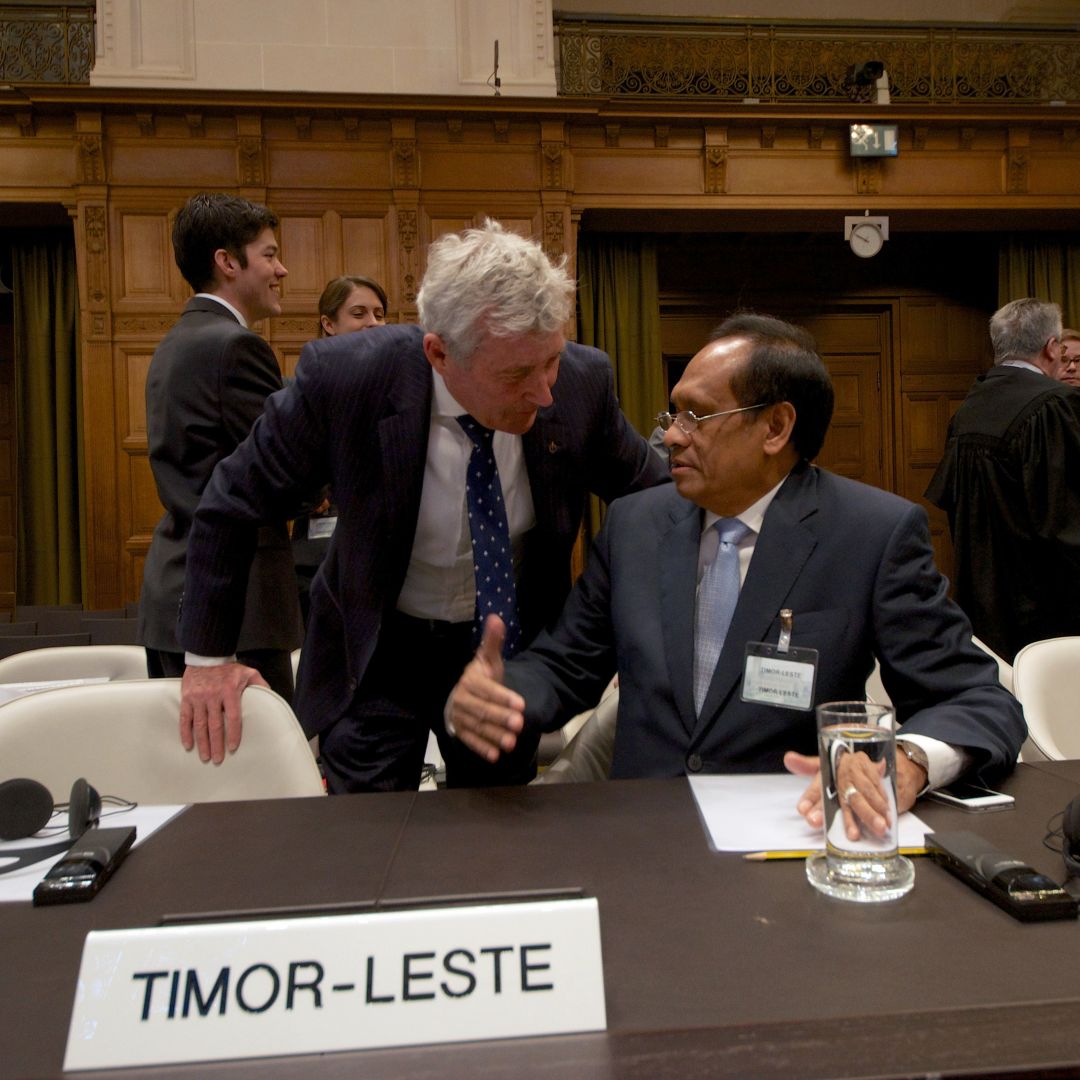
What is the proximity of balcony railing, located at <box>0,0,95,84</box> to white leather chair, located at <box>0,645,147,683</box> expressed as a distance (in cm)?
548

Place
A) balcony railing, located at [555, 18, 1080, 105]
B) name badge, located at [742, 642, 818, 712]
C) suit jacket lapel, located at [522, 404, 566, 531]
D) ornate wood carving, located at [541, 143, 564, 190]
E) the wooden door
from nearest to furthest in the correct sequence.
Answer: name badge, located at [742, 642, 818, 712] → suit jacket lapel, located at [522, 404, 566, 531] → ornate wood carving, located at [541, 143, 564, 190] → balcony railing, located at [555, 18, 1080, 105] → the wooden door

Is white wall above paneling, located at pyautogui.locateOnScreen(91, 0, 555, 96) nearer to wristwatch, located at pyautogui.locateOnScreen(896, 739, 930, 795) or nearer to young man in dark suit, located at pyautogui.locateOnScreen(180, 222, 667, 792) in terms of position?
young man in dark suit, located at pyautogui.locateOnScreen(180, 222, 667, 792)

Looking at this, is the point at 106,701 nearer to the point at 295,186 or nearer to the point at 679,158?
the point at 295,186

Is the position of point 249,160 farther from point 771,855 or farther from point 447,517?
point 771,855

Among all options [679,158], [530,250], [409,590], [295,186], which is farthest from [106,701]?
[679,158]

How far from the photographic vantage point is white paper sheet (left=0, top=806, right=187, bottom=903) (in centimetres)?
106

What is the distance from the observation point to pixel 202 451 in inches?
91.3

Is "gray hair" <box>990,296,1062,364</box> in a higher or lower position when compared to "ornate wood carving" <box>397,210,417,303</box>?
lower

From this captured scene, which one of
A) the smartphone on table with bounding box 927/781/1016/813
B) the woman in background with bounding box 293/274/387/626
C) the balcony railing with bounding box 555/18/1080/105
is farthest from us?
the balcony railing with bounding box 555/18/1080/105

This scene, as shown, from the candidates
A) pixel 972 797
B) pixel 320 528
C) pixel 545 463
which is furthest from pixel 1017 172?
pixel 972 797

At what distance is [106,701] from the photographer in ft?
5.28

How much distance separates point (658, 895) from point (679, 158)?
671cm

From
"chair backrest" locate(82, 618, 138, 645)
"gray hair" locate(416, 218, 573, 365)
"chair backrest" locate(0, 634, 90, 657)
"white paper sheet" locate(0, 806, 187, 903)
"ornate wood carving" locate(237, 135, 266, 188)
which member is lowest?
"chair backrest" locate(82, 618, 138, 645)

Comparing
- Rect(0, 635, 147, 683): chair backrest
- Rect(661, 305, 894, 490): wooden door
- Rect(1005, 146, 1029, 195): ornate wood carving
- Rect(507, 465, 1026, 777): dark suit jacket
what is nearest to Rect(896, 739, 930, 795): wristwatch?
Rect(507, 465, 1026, 777): dark suit jacket
